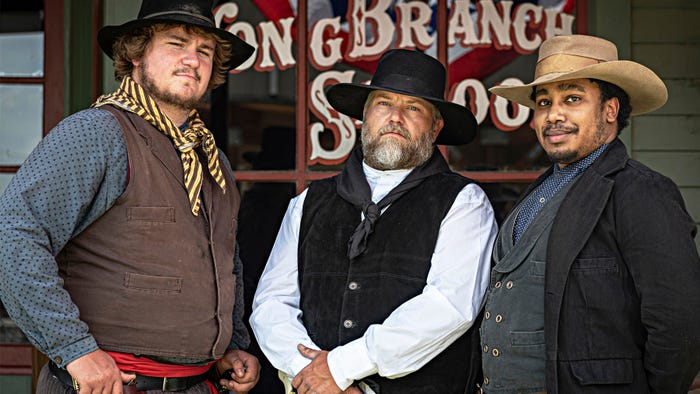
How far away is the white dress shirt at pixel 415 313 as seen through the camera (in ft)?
8.48

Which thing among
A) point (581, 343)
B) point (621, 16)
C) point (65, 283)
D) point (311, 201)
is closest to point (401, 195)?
point (311, 201)

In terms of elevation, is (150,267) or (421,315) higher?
(150,267)

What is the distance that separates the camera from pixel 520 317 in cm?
238

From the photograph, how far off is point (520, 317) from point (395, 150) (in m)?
0.79

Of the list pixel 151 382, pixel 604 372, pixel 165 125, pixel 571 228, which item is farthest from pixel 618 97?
pixel 151 382

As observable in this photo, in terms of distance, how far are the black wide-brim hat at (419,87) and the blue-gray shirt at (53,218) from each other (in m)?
1.03

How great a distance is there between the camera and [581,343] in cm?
225

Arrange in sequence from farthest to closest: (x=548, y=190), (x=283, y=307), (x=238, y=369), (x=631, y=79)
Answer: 1. (x=283, y=307)
2. (x=238, y=369)
3. (x=548, y=190)
4. (x=631, y=79)

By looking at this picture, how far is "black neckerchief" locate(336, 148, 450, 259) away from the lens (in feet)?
9.14

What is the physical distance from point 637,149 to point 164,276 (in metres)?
2.25

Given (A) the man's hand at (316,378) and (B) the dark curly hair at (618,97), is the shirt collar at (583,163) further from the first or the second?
(A) the man's hand at (316,378)

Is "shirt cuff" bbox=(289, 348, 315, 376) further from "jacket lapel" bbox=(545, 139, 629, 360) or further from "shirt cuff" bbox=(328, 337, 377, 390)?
"jacket lapel" bbox=(545, 139, 629, 360)

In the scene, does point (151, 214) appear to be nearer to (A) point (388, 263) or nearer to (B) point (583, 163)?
(A) point (388, 263)

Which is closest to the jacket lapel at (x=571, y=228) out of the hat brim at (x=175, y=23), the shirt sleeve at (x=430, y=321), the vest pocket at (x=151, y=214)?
the shirt sleeve at (x=430, y=321)
